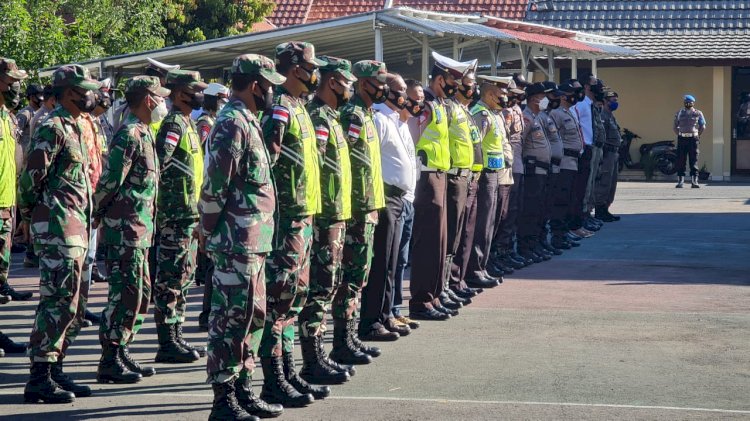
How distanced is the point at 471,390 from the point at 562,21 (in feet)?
91.9

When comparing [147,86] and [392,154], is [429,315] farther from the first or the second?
[147,86]

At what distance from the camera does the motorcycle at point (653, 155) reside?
3139 cm

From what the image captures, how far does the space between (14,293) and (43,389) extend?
4920 mm

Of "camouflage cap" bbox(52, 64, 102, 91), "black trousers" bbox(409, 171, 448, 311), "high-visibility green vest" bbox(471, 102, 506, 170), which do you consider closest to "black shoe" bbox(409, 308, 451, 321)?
"black trousers" bbox(409, 171, 448, 311)

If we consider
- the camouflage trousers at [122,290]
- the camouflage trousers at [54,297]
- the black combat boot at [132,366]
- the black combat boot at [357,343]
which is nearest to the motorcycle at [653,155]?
the black combat boot at [357,343]

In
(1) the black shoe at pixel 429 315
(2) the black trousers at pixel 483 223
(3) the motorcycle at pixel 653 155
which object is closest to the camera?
(1) the black shoe at pixel 429 315

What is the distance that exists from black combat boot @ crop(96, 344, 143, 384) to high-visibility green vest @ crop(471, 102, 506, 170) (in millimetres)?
5282

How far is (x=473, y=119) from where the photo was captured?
12.2 m

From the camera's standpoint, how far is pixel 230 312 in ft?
22.1

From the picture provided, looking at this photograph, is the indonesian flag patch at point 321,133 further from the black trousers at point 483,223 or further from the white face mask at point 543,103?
the white face mask at point 543,103

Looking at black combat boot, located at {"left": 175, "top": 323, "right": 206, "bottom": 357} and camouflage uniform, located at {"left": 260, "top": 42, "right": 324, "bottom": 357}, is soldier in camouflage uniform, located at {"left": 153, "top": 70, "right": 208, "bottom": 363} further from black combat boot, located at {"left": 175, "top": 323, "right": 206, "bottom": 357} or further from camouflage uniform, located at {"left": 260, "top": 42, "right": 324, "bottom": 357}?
camouflage uniform, located at {"left": 260, "top": 42, "right": 324, "bottom": 357}

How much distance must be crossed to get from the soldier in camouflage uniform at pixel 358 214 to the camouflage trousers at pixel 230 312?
2.07m

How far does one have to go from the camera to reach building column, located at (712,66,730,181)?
3162 cm

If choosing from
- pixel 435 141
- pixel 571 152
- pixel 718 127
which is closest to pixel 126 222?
pixel 435 141
